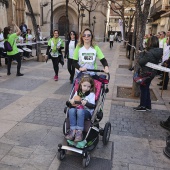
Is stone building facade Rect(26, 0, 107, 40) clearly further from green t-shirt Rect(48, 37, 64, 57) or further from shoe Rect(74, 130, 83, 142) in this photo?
shoe Rect(74, 130, 83, 142)

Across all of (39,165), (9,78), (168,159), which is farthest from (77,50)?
(9,78)

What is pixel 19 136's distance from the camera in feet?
12.6

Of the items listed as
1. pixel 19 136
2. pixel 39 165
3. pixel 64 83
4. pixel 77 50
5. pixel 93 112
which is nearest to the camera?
pixel 39 165

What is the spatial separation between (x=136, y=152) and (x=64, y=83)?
15.2 ft

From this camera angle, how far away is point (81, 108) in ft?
10.7

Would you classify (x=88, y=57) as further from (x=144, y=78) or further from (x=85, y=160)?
(x=85, y=160)

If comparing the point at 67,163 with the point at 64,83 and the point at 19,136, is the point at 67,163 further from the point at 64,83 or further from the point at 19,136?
the point at 64,83

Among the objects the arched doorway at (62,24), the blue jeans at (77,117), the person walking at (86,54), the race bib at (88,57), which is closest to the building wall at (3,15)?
the person walking at (86,54)

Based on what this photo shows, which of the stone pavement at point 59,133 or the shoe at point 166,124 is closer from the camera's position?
the stone pavement at point 59,133

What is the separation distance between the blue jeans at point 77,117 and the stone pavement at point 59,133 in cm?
56

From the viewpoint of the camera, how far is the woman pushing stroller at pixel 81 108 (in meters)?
3.07

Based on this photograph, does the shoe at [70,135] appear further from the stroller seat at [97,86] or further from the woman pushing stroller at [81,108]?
the stroller seat at [97,86]

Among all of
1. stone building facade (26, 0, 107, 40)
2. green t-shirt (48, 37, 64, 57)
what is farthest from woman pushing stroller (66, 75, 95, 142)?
stone building facade (26, 0, 107, 40)

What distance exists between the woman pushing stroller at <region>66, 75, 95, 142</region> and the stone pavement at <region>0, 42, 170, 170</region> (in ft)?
1.63
